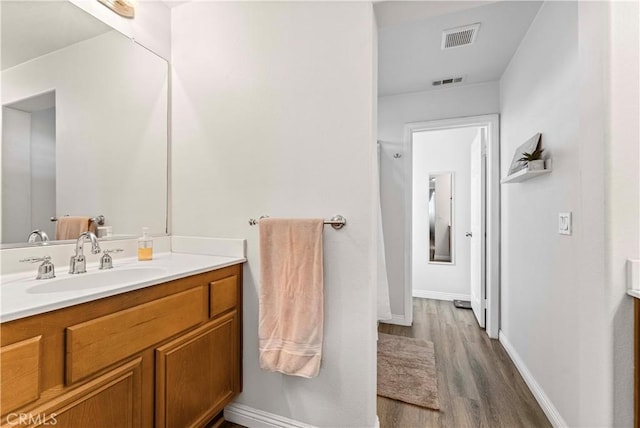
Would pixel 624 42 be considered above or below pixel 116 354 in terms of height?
above

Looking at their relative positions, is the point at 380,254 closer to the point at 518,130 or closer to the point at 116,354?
Result: the point at 518,130

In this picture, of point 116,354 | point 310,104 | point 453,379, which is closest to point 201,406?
point 116,354

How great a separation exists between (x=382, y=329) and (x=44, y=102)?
317cm

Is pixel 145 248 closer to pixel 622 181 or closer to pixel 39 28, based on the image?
pixel 39 28

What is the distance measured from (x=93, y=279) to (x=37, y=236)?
343mm

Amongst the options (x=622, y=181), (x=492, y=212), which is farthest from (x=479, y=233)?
(x=622, y=181)

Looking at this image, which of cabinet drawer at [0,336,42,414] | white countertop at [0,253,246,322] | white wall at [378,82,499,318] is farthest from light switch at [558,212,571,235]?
cabinet drawer at [0,336,42,414]

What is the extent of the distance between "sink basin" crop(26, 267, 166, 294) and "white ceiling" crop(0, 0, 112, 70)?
3.12 ft

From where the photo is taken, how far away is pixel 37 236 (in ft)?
4.44

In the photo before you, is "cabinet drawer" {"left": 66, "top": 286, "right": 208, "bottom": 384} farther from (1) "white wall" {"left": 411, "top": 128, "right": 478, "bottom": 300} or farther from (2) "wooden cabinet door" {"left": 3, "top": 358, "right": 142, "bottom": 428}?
(1) "white wall" {"left": 411, "top": 128, "right": 478, "bottom": 300}

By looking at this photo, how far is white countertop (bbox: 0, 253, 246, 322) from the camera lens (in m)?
0.85

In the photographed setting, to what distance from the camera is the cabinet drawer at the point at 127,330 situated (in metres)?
0.92

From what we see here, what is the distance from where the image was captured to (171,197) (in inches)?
75.1

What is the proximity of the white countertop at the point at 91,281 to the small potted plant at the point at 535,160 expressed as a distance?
1855 millimetres
